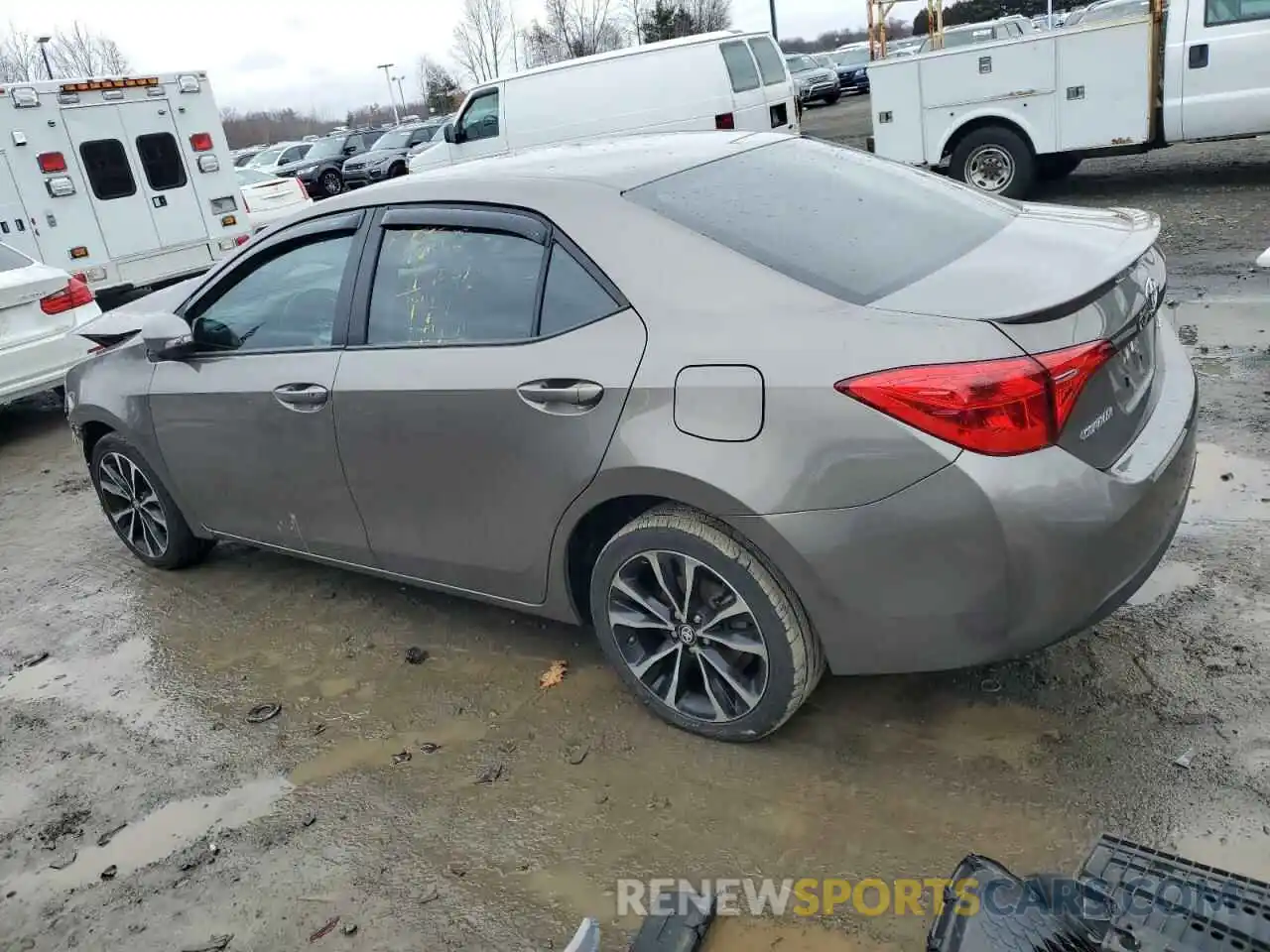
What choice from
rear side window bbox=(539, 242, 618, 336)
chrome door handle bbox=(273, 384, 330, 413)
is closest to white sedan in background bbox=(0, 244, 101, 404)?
chrome door handle bbox=(273, 384, 330, 413)

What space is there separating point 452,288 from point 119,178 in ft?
30.2

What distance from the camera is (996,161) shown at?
10.9 meters

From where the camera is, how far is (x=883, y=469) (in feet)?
8.03

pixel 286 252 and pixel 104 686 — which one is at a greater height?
pixel 286 252

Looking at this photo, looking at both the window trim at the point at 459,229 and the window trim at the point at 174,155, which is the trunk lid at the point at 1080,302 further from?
the window trim at the point at 174,155

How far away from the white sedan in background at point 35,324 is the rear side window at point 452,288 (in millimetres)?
4906

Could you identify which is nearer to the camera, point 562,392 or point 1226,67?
point 562,392

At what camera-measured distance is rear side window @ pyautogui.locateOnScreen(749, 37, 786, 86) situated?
1378 cm

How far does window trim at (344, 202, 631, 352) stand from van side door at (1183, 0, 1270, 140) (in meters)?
9.12

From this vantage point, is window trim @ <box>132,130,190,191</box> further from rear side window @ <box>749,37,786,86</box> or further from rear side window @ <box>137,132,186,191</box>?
rear side window @ <box>749,37,786,86</box>

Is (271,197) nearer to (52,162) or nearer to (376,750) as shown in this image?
(52,162)

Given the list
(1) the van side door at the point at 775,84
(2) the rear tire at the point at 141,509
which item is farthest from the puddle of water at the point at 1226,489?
(1) the van side door at the point at 775,84

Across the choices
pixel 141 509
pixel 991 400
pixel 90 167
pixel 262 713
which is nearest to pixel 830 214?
pixel 991 400

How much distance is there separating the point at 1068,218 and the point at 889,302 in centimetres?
103
